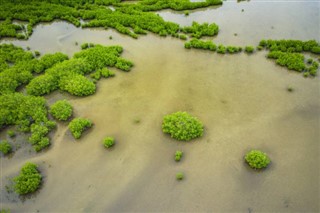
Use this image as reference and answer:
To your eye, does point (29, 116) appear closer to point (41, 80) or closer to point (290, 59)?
point (41, 80)

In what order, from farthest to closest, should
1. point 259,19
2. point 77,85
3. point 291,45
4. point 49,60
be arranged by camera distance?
point 259,19
point 291,45
point 49,60
point 77,85

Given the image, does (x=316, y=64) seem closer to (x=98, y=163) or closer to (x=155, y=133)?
(x=155, y=133)

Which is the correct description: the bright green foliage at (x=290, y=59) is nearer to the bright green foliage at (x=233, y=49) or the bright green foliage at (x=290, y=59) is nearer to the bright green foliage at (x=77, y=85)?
the bright green foliage at (x=233, y=49)

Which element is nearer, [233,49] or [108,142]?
[108,142]

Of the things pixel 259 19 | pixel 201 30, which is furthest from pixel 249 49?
pixel 259 19

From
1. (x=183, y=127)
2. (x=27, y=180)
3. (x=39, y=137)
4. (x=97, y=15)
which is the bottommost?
(x=27, y=180)

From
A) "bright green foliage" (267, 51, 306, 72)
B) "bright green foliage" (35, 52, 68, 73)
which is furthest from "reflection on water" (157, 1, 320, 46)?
"bright green foliage" (35, 52, 68, 73)

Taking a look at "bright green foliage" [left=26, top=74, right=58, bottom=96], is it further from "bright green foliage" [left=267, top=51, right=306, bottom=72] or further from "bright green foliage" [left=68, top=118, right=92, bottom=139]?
"bright green foliage" [left=267, top=51, right=306, bottom=72]
